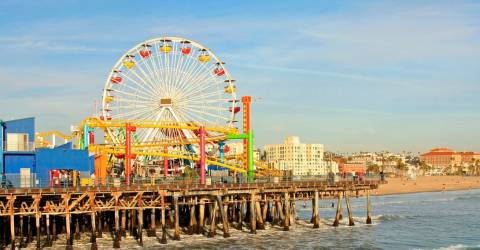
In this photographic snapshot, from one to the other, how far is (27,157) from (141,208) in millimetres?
10881

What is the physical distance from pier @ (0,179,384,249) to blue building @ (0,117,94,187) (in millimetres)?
3115

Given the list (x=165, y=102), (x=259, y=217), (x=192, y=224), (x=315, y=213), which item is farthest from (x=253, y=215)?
(x=165, y=102)

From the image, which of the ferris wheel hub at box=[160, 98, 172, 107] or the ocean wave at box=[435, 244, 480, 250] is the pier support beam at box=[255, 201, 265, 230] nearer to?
the ocean wave at box=[435, 244, 480, 250]

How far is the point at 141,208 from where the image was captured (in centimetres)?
5275

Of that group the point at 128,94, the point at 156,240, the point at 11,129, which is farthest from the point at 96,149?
the point at 156,240

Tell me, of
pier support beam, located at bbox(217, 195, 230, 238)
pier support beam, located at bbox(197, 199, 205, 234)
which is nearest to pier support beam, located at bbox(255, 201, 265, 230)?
pier support beam, located at bbox(197, 199, 205, 234)

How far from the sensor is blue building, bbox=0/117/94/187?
2180 inches

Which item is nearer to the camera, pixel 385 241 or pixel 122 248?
pixel 122 248

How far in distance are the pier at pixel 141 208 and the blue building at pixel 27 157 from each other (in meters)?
3.12

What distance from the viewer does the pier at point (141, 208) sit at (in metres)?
49.7

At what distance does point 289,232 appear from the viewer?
203 feet

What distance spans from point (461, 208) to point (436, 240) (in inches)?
1679

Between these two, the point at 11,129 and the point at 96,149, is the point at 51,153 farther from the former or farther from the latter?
the point at 96,149

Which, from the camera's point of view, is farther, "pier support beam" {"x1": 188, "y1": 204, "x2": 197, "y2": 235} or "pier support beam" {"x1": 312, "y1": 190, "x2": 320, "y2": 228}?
"pier support beam" {"x1": 312, "y1": 190, "x2": 320, "y2": 228}
